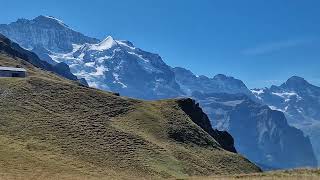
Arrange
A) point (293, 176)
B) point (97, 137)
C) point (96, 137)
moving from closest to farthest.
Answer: point (293, 176), point (96, 137), point (97, 137)

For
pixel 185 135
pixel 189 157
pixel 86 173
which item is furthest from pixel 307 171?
pixel 185 135

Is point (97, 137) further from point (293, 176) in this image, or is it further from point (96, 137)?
point (293, 176)

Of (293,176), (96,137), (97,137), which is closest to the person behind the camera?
(293,176)

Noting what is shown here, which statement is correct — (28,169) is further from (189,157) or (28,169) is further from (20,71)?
(20,71)

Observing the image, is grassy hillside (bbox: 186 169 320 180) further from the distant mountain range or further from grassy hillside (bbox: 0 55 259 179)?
grassy hillside (bbox: 0 55 259 179)

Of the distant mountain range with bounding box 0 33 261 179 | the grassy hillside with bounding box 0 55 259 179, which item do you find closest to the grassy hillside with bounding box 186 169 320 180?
the distant mountain range with bounding box 0 33 261 179

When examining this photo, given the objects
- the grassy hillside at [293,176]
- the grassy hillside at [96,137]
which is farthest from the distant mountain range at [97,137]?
the grassy hillside at [293,176]

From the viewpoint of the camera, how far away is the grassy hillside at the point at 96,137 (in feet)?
274

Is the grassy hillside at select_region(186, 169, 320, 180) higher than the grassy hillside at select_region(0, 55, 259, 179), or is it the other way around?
the grassy hillside at select_region(0, 55, 259, 179)

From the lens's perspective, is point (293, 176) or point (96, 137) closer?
point (293, 176)

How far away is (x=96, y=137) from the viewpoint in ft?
347

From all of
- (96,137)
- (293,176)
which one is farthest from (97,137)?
(293,176)

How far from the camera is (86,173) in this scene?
76000 millimetres

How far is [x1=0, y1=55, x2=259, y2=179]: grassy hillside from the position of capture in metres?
83.6
